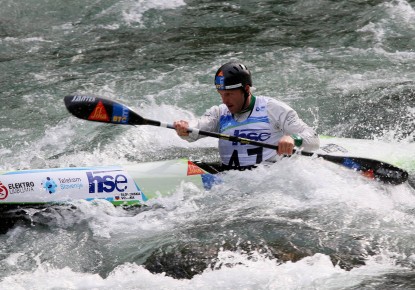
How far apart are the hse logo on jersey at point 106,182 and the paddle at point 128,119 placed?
2.40ft

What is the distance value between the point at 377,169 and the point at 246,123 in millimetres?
1350

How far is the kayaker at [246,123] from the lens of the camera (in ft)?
23.6

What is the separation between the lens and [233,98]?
7.28 metres

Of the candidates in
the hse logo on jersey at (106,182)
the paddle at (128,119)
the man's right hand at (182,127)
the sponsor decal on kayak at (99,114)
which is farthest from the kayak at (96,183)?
the sponsor decal on kayak at (99,114)

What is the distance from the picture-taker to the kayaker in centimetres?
721

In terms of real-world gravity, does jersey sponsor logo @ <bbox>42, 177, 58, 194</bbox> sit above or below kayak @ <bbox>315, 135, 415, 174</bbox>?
above

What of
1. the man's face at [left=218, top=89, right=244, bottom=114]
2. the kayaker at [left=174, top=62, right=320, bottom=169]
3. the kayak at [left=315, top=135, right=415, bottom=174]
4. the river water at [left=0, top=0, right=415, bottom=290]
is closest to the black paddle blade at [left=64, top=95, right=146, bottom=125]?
the kayaker at [left=174, top=62, right=320, bottom=169]

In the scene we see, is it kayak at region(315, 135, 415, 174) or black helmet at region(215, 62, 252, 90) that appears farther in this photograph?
kayak at region(315, 135, 415, 174)

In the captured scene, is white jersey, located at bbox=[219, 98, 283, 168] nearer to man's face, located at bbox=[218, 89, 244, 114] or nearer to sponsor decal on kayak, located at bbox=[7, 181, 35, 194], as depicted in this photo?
man's face, located at bbox=[218, 89, 244, 114]

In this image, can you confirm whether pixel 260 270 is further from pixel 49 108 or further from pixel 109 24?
pixel 109 24

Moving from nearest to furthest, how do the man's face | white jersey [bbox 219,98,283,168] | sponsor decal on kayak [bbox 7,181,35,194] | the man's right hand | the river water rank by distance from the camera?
1. the river water
2. sponsor decal on kayak [bbox 7,181,35,194]
3. the man's face
4. the man's right hand
5. white jersey [bbox 219,98,283,168]

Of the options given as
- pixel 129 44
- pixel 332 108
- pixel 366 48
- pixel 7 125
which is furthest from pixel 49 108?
pixel 366 48

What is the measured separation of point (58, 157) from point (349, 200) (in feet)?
12.8

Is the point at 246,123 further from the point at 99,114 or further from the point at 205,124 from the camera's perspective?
the point at 99,114
